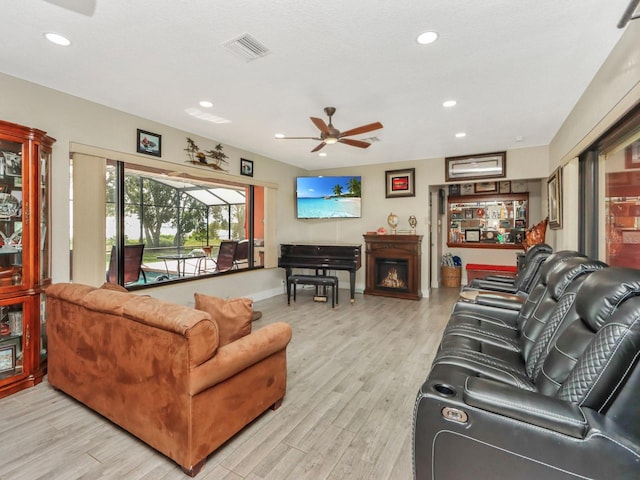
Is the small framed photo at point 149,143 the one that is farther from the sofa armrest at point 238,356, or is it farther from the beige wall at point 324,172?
the sofa armrest at point 238,356

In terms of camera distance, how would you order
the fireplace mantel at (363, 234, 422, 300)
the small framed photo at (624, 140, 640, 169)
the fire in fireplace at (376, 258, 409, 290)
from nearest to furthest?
the small framed photo at (624, 140, 640, 169) < the fireplace mantel at (363, 234, 422, 300) < the fire in fireplace at (376, 258, 409, 290)

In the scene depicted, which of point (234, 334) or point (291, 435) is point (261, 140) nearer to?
point (234, 334)

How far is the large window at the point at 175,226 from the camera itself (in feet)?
12.5

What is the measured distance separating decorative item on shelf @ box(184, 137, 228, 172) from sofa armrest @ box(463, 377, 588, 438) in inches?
174

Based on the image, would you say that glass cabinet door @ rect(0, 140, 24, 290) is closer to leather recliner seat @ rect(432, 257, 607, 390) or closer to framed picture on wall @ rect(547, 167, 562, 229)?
leather recliner seat @ rect(432, 257, 607, 390)

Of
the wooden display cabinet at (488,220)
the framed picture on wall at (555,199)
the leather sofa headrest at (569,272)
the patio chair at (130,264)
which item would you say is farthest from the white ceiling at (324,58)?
the wooden display cabinet at (488,220)

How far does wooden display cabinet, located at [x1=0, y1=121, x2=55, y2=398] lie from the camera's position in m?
2.52

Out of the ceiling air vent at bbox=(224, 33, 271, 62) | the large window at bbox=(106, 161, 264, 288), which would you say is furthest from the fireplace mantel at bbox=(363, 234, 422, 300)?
the ceiling air vent at bbox=(224, 33, 271, 62)

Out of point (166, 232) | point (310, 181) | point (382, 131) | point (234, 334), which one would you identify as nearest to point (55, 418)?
point (234, 334)

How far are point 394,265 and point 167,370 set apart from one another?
4943 mm

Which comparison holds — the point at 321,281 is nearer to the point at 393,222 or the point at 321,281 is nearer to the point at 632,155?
the point at 393,222

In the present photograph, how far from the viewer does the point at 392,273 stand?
6.06m

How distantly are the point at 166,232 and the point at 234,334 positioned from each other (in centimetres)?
355

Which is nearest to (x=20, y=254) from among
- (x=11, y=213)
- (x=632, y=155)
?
(x=11, y=213)
